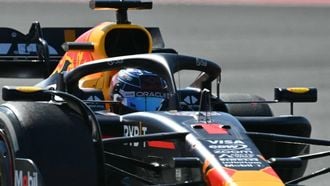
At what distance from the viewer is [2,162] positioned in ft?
18.8

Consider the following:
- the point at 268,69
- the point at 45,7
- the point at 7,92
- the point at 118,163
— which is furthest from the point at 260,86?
the point at 45,7

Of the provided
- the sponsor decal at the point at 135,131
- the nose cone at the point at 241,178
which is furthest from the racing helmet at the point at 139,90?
the nose cone at the point at 241,178

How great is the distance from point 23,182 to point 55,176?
277 mm

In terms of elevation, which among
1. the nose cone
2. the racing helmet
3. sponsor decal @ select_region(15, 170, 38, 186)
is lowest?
sponsor decal @ select_region(15, 170, 38, 186)

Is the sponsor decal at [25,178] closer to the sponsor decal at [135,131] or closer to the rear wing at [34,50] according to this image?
the sponsor decal at [135,131]

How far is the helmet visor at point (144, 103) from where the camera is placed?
679cm

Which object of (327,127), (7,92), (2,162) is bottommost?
(327,127)

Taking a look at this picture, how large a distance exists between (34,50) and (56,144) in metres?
4.30

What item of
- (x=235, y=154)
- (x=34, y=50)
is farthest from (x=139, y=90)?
(x=34, y=50)

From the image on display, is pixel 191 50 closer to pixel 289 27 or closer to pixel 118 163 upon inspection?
pixel 289 27

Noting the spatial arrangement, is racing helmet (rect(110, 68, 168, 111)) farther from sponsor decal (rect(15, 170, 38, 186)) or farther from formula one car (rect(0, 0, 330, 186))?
sponsor decal (rect(15, 170, 38, 186))

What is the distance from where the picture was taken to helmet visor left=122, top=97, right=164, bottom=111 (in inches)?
267

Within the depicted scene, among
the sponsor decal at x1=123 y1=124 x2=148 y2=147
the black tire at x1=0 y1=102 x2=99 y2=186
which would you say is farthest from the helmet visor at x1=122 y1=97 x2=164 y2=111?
the black tire at x1=0 y1=102 x2=99 y2=186

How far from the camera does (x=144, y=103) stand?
682 cm
